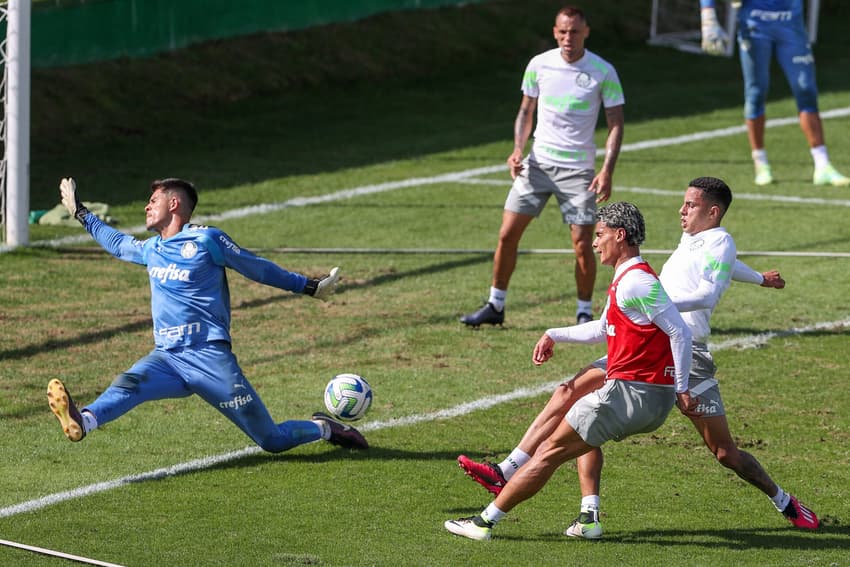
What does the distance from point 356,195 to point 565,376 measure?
670 centimetres

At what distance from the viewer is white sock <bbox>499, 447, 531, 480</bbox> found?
847 cm

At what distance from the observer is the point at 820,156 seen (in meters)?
18.2

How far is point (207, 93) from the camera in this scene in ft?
72.1

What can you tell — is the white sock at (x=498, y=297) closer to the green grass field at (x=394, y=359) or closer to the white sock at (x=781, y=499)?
the green grass field at (x=394, y=359)

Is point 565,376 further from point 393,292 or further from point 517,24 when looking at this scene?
point 517,24

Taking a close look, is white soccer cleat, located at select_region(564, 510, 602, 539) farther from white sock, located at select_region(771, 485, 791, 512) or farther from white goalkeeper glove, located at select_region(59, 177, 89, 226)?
white goalkeeper glove, located at select_region(59, 177, 89, 226)

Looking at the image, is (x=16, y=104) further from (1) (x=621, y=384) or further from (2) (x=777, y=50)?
(1) (x=621, y=384)

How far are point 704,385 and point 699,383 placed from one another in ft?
0.09

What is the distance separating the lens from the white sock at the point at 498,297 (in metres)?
12.8

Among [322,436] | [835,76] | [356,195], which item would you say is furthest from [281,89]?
[322,436]

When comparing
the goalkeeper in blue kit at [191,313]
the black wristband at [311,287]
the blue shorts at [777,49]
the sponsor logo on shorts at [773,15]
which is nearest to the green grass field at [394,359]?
the goalkeeper in blue kit at [191,313]

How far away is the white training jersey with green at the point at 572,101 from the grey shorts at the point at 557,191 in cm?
7

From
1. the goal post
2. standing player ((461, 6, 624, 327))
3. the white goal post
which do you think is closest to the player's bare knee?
standing player ((461, 6, 624, 327))

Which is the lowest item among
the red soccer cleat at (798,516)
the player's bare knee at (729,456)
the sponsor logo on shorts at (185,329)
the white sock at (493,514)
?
the red soccer cleat at (798,516)
